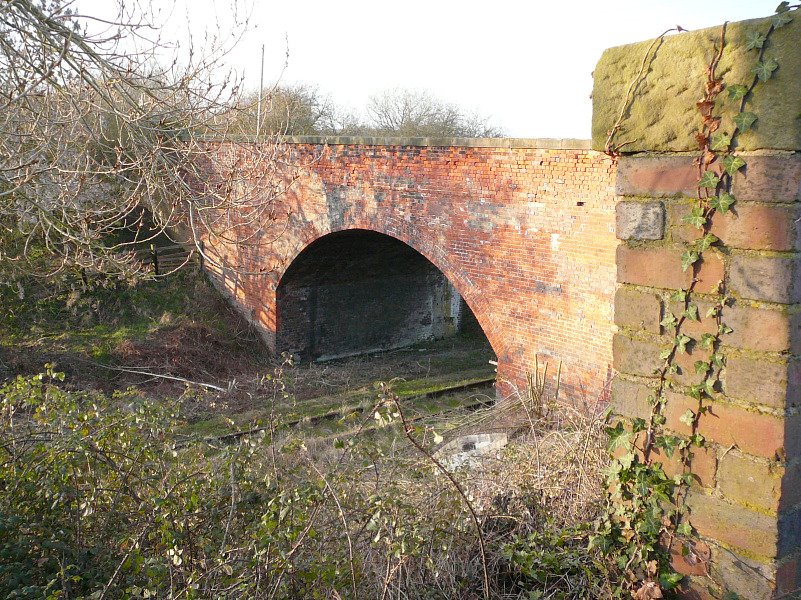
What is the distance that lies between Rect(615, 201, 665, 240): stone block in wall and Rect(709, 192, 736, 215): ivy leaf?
233 mm

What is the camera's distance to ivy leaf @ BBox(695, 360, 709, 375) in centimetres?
274

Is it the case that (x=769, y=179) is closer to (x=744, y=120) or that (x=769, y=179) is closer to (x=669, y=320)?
(x=744, y=120)

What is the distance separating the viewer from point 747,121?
2.55 m

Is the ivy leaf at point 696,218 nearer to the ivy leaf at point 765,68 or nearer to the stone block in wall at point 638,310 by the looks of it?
the stone block in wall at point 638,310

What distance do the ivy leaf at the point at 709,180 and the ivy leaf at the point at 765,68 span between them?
36cm

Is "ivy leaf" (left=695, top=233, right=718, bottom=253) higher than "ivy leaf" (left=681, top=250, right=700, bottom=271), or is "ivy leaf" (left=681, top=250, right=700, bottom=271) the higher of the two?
"ivy leaf" (left=695, top=233, right=718, bottom=253)

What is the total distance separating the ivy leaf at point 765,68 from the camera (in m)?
2.47

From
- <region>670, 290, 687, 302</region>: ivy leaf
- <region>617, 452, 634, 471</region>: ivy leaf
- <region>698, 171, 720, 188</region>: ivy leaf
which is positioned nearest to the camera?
<region>698, 171, 720, 188</region>: ivy leaf

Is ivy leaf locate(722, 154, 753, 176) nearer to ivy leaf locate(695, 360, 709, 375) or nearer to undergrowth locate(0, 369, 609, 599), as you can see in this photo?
ivy leaf locate(695, 360, 709, 375)

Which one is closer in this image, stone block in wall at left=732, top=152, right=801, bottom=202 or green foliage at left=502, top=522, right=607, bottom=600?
stone block in wall at left=732, top=152, right=801, bottom=202


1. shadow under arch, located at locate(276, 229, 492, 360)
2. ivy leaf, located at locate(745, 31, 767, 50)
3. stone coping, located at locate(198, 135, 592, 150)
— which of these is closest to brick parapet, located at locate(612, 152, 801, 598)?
ivy leaf, located at locate(745, 31, 767, 50)

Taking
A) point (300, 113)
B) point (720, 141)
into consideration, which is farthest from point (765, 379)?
point (300, 113)

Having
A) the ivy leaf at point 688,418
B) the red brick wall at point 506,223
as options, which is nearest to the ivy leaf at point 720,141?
the ivy leaf at point 688,418

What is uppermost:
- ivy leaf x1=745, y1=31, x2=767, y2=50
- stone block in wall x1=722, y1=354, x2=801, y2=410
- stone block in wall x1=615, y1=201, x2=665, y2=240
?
ivy leaf x1=745, y1=31, x2=767, y2=50
